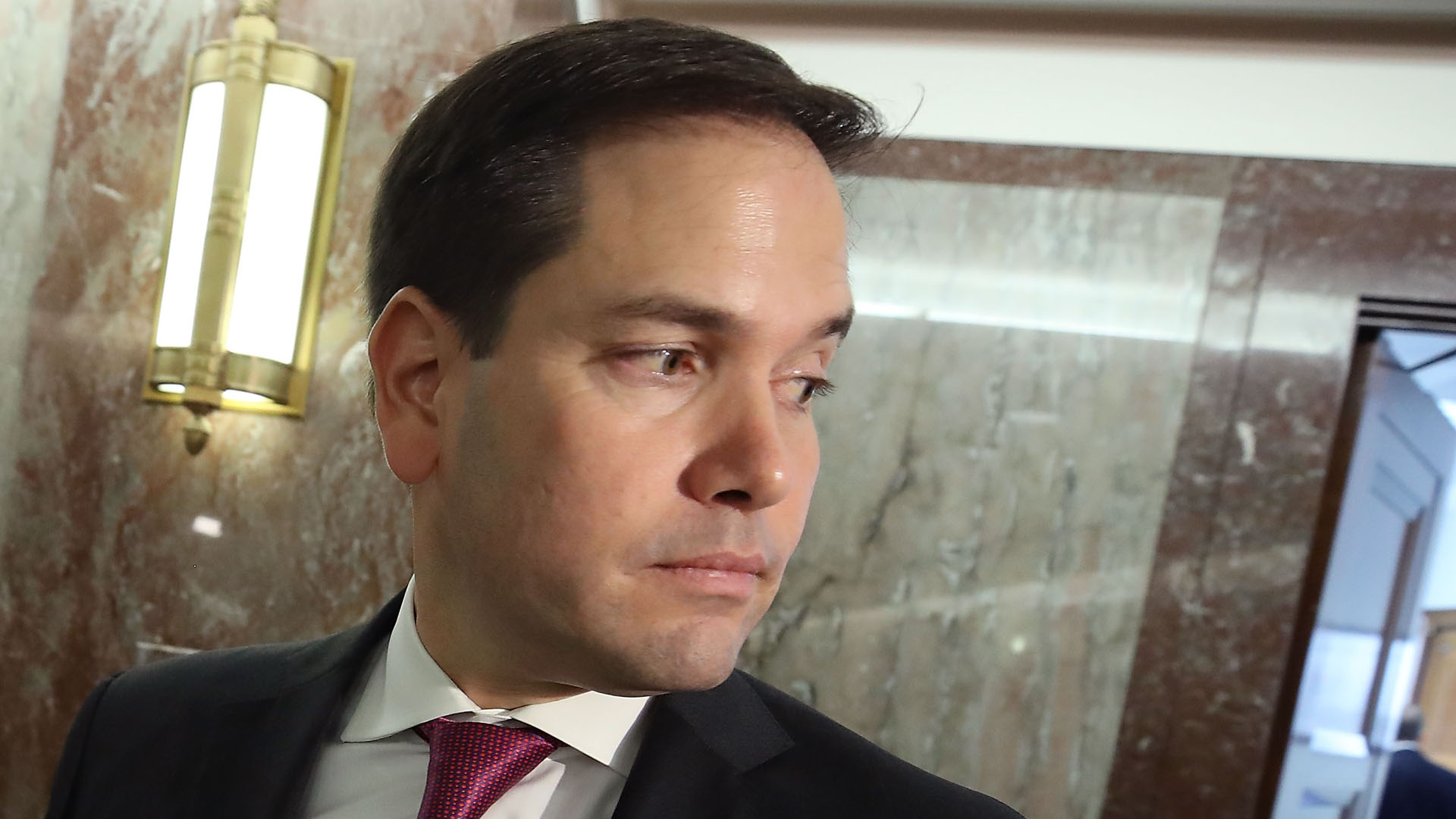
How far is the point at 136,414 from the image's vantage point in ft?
7.36

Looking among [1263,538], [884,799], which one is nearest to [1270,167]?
[1263,538]

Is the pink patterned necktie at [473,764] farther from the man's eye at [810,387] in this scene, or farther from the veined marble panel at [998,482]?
the veined marble panel at [998,482]

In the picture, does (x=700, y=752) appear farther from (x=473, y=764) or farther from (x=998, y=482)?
(x=998, y=482)

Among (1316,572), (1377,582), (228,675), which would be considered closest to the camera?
(228,675)

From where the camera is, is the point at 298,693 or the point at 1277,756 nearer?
the point at 298,693

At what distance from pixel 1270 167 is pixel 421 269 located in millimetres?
1754

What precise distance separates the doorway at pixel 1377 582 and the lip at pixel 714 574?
168cm

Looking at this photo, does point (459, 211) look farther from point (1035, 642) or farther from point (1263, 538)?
point (1263, 538)

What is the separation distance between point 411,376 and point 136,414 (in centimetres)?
161

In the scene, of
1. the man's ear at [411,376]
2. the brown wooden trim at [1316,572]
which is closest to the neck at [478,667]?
the man's ear at [411,376]

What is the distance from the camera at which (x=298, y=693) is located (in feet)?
3.38

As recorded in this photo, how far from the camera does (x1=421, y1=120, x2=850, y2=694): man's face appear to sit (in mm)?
770

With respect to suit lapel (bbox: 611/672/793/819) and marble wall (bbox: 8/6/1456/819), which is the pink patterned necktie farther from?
marble wall (bbox: 8/6/1456/819)

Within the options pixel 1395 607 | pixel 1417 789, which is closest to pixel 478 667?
pixel 1395 607
